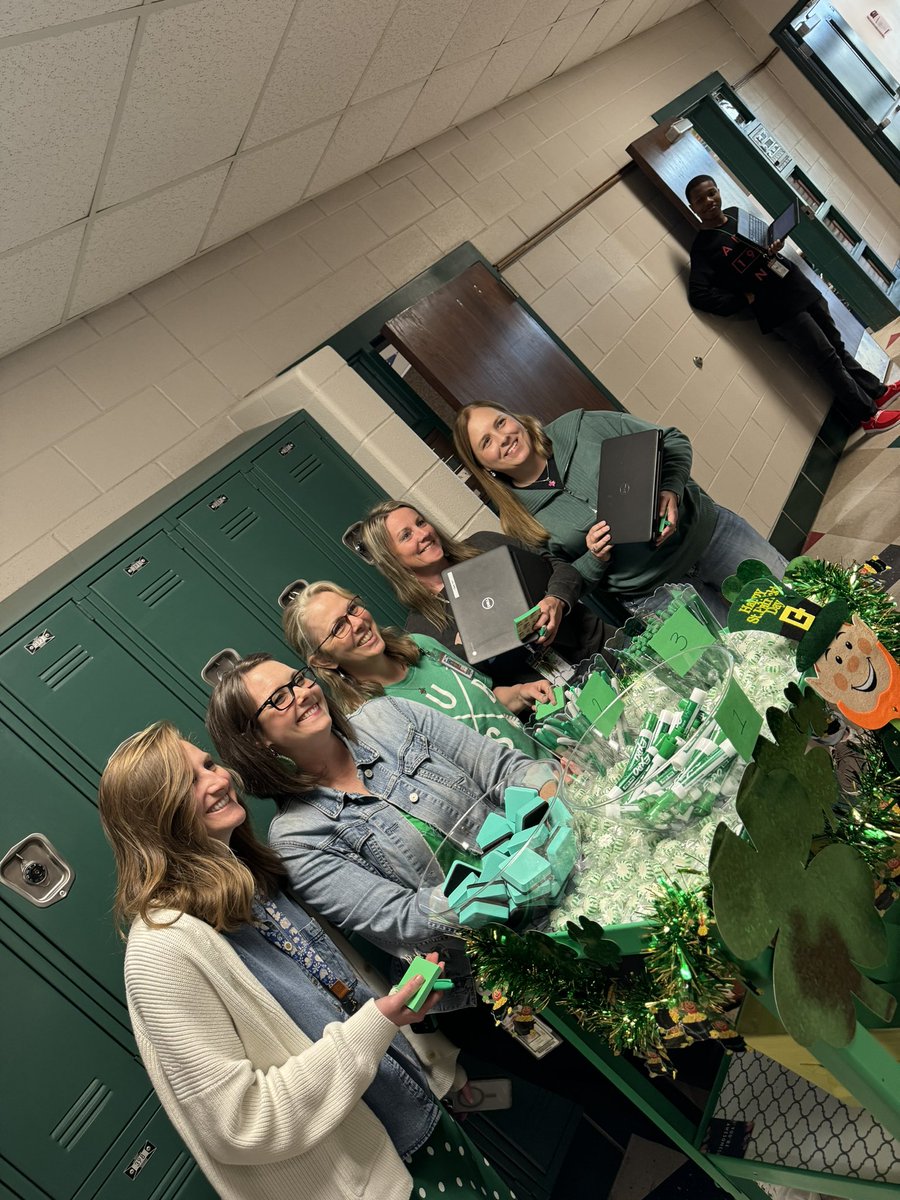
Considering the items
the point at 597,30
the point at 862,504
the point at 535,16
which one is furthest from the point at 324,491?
the point at 597,30

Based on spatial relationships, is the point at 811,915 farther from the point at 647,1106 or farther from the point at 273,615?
the point at 273,615

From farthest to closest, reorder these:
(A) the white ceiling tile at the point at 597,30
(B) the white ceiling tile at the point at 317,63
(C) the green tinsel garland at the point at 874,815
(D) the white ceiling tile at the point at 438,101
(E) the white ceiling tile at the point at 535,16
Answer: (A) the white ceiling tile at the point at 597,30 < (E) the white ceiling tile at the point at 535,16 < (D) the white ceiling tile at the point at 438,101 < (B) the white ceiling tile at the point at 317,63 < (C) the green tinsel garland at the point at 874,815

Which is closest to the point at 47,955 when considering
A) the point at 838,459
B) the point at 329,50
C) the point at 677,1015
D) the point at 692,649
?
the point at 677,1015

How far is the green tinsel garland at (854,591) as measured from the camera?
1.34 meters

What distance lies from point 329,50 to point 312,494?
1398mm

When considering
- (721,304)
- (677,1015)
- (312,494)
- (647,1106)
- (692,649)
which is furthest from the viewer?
(721,304)

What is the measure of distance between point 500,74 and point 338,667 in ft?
11.4

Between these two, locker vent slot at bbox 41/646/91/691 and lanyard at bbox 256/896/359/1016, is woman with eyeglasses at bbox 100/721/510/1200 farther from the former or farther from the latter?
locker vent slot at bbox 41/646/91/691

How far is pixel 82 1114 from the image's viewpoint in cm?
187

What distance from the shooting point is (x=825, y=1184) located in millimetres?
1423

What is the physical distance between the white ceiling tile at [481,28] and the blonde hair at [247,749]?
298 centimetres

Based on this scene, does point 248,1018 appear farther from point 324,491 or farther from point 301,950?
point 324,491

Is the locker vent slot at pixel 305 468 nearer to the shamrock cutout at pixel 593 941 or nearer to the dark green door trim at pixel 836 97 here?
the shamrock cutout at pixel 593 941

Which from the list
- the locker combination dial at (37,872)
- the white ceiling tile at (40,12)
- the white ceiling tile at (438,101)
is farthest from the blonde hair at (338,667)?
the white ceiling tile at (438,101)
